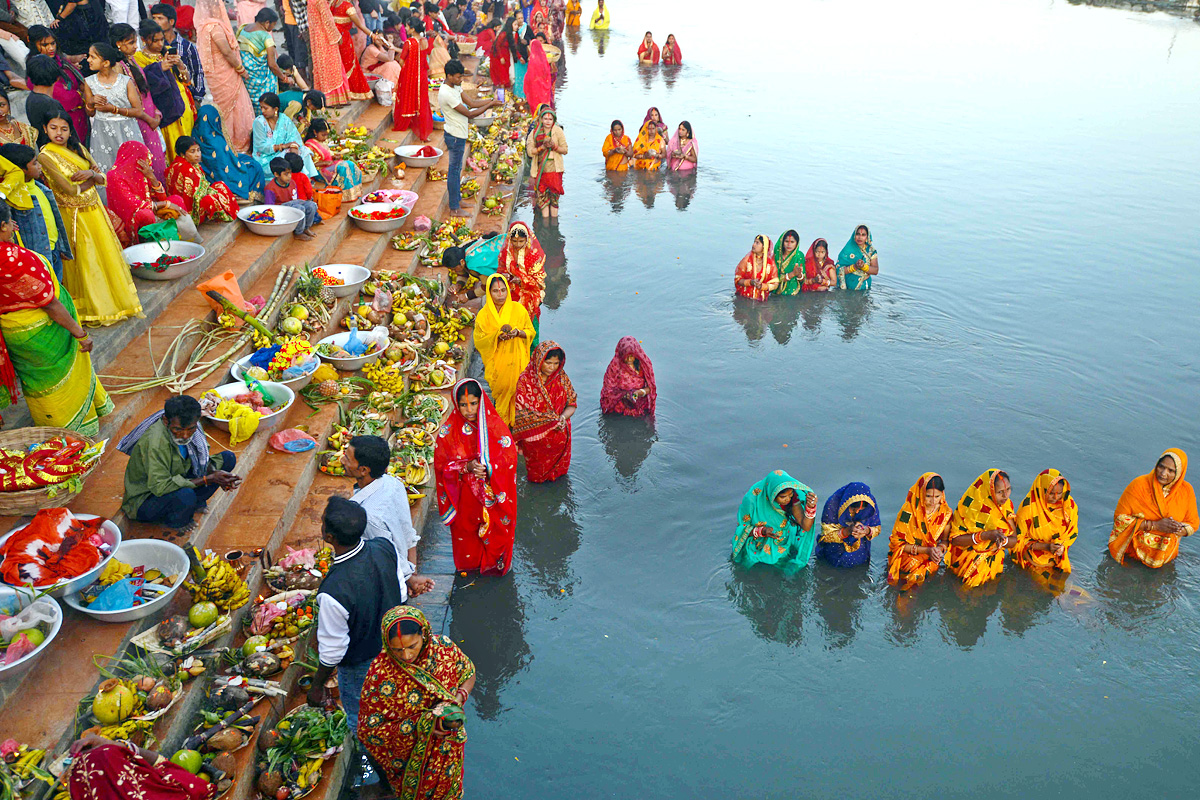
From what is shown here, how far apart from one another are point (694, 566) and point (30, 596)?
4.26 m

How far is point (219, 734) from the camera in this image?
162 inches

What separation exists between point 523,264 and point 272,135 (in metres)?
3.15

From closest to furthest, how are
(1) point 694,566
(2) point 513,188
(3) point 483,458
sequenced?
(3) point 483,458 < (1) point 694,566 < (2) point 513,188

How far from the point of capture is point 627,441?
27.0 feet

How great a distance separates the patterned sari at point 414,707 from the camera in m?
3.83

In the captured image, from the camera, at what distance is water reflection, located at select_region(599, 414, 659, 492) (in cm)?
776

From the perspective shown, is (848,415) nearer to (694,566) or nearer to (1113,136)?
(694,566)

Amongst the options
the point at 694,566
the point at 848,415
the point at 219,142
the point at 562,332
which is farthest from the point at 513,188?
the point at 694,566

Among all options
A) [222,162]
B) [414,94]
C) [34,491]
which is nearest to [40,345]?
[34,491]

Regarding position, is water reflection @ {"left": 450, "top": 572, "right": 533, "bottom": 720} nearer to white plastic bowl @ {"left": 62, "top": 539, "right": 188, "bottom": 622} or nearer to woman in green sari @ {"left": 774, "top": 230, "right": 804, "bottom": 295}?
white plastic bowl @ {"left": 62, "top": 539, "right": 188, "bottom": 622}

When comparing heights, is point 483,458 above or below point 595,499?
above

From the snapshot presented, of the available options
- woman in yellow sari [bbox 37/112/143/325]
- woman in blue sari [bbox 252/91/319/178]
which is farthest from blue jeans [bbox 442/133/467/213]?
woman in yellow sari [bbox 37/112/143/325]

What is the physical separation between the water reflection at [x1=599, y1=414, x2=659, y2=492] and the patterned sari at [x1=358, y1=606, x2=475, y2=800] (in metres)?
3.69

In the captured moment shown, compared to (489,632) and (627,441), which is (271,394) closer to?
(489,632)
